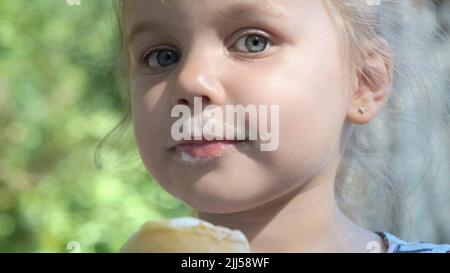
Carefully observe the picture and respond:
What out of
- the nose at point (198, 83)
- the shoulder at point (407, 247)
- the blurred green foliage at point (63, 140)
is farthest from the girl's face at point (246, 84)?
the blurred green foliage at point (63, 140)

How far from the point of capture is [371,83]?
756 mm

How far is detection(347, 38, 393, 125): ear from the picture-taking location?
2.44ft

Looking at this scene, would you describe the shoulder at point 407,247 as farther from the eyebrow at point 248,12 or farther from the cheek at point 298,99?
the eyebrow at point 248,12

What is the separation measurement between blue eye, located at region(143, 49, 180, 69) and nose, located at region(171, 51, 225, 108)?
0.04 meters

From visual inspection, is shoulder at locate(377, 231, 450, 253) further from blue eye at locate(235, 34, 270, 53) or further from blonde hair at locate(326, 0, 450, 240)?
blue eye at locate(235, 34, 270, 53)

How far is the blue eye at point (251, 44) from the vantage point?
26.0 inches

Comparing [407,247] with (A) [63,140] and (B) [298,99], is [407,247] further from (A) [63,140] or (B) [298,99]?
(A) [63,140]

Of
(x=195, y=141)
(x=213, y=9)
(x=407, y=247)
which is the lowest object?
(x=407, y=247)

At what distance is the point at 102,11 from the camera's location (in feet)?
3.16

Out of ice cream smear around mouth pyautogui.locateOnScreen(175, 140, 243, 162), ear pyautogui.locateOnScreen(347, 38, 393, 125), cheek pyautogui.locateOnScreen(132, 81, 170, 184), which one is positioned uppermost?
ear pyautogui.locateOnScreen(347, 38, 393, 125)

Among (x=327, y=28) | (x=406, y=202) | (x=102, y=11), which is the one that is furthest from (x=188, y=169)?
(x=406, y=202)

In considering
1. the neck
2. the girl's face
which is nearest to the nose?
the girl's face

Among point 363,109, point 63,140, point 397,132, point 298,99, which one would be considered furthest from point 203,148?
point 63,140

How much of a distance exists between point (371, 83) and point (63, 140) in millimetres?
671
